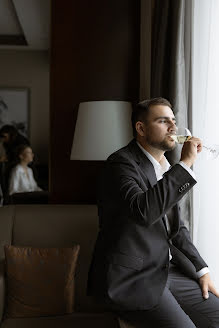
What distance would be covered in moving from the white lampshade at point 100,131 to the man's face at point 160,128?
2.92ft

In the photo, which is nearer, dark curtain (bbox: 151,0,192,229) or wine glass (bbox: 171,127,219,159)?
wine glass (bbox: 171,127,219,159)

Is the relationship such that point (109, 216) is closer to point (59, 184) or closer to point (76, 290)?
point (76, 290)

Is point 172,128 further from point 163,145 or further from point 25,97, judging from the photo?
point 25,97

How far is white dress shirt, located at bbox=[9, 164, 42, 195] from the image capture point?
657 centimetres

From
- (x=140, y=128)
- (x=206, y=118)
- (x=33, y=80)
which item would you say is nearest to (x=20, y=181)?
(x=33, y=80)

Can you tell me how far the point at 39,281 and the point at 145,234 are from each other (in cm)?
95

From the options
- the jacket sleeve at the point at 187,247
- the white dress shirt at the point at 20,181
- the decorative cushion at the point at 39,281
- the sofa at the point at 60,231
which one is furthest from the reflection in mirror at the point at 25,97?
the jacket sleeve at the point at 187,247

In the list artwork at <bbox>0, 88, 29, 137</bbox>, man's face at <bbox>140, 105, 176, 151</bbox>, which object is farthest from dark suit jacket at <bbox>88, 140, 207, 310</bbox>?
artwork at <bbox>0, 88, 29, 137</bbox>

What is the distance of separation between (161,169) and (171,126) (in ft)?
0.68

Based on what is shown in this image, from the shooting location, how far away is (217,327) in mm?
1922

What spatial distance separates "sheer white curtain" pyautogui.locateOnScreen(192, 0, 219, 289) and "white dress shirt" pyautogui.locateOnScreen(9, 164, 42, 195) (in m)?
4.49

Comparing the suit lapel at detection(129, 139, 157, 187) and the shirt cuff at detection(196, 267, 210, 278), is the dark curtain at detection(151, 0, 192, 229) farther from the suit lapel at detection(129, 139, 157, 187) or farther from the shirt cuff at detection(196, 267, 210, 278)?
the suit lapel at detection(129, 139, 157, 187)

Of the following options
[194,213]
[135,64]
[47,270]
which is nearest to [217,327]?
[194,213]

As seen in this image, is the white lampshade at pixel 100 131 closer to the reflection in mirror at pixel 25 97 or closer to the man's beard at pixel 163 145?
the man's beard at pixel 163 145
